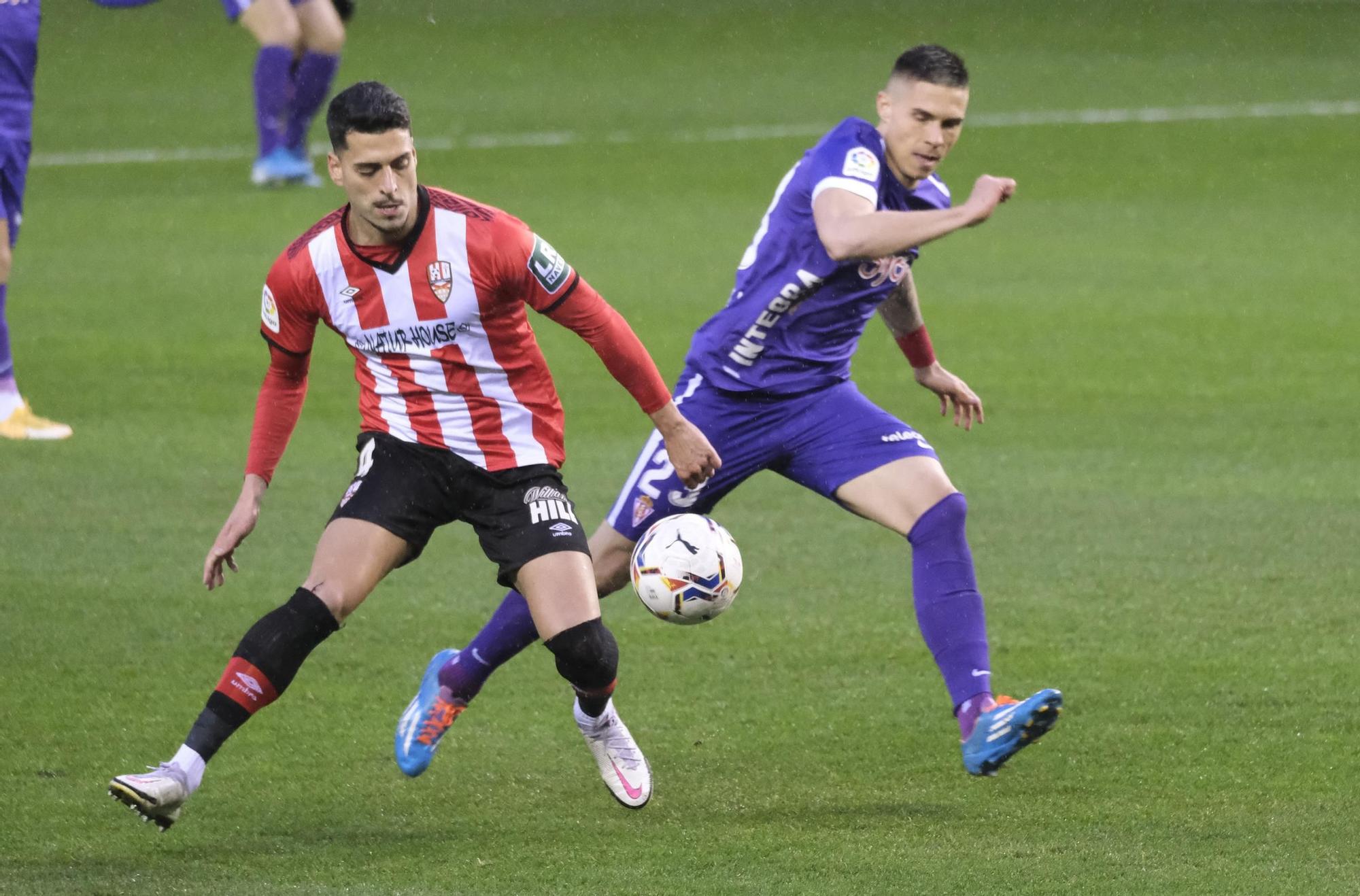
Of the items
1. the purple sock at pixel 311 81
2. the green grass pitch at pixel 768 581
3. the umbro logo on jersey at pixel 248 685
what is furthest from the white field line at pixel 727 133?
the umbro logo on jersey at pixel 248 685

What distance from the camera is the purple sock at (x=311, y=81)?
54.6 feet

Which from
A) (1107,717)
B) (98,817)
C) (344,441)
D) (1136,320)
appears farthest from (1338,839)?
(1136,320)

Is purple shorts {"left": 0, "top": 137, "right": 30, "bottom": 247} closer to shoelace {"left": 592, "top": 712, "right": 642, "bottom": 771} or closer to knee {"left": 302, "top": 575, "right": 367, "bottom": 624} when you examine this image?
knee {"left": 302, "top": 575, "right": 367, "bottom": 624}

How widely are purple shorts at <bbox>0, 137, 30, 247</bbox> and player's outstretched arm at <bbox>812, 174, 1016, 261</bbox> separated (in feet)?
17.0

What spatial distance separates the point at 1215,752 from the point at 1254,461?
4073 millimetres

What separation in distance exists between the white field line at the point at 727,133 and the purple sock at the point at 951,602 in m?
15.1

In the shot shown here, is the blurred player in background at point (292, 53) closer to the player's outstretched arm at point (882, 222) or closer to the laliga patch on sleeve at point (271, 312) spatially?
the laliga patch on sleeve at point (271, 312)

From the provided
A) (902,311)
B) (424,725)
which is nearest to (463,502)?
(424,725)

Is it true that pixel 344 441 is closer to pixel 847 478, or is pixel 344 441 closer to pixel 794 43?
pixel 847 478

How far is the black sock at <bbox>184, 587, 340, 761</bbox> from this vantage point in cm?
489

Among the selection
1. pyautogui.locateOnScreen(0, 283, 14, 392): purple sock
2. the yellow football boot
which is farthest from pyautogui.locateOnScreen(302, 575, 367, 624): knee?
the yellow football boot

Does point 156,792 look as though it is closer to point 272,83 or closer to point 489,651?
point 489,651

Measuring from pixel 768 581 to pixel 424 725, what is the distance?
2.32 meters

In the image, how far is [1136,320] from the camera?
12789mm
